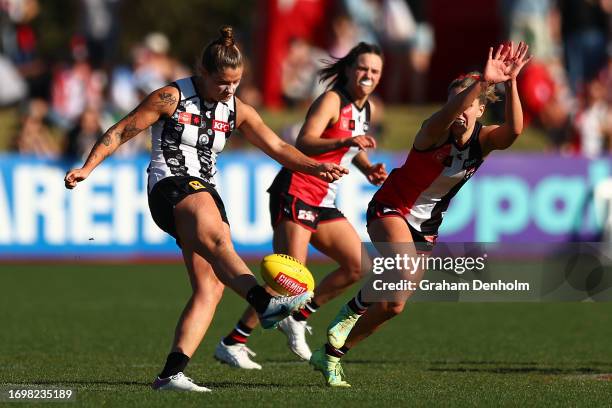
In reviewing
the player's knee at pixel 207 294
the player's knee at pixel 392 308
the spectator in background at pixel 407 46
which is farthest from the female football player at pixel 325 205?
the spectator in background at pixel 407 46

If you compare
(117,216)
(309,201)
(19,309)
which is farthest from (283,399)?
(117,216)

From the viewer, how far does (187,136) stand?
8.28 metres

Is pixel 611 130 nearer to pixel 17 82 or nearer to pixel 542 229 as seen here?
pixel 542 229

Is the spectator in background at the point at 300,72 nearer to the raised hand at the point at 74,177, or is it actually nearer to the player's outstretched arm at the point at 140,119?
the player's outstretched arm at the point at 140,119

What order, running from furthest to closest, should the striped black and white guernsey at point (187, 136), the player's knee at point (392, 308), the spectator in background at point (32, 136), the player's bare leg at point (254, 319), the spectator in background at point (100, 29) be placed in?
the spectator in background at point (100, 29) → the spectator in background at point (32, 136) → the player's bare leg at point (254, 319) → the player's knee at point (392, 308) → the striped black and white guernsey at point (187, 136)

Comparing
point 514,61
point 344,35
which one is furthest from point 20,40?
point 514,61

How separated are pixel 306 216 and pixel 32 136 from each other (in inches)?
457

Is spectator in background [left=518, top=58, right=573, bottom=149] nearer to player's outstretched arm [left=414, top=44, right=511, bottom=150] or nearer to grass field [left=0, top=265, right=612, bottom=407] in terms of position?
grass field [left=0, top=265, right=612, bottom=407]

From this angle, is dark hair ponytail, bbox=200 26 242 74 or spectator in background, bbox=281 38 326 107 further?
spectator in background, bbox=281 38 326 107

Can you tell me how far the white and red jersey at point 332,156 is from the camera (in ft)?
32.9

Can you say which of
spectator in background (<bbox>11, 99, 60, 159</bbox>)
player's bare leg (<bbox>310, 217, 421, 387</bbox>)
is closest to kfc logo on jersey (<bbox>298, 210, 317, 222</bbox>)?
player's bare leg (<bbox>310, 217, 421, 387</bbox>)

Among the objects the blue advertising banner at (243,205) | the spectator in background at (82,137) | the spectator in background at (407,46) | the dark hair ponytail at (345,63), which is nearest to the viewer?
the dark hair ponytail at (345,63)

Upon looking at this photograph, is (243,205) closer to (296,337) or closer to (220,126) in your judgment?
(296,337)

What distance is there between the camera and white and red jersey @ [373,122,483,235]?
8.58 m
